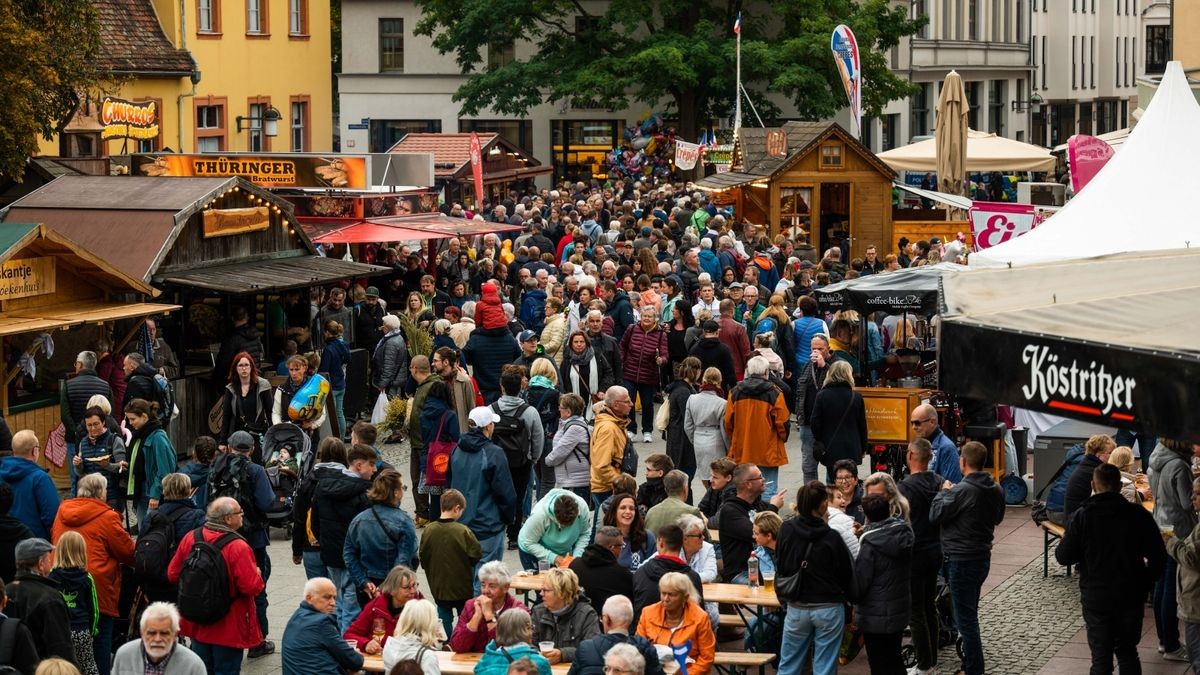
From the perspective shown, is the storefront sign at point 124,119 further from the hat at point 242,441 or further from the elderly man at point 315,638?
the elderly man at point 315,638

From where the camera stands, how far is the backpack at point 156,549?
11.8 m

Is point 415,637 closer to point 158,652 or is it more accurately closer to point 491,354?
point 158,652

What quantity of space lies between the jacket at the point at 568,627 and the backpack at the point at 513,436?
165 inches

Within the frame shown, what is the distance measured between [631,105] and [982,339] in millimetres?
50397

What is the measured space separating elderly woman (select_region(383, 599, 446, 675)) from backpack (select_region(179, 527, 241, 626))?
143cm

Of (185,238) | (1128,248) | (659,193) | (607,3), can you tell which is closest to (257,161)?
(185,238)

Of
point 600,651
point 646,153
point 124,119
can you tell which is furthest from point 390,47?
point 600,651

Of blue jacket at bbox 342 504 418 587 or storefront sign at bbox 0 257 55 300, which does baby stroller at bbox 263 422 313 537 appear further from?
storefront sign at bbox 0 257 55 300

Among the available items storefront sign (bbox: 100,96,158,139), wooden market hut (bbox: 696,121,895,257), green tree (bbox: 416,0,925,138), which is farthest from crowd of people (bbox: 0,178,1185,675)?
green tree (bbox: 416,0,925,138)

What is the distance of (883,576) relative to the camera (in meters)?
11.3

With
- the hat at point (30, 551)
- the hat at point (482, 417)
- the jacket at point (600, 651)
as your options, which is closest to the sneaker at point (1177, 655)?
the jacket at point (600, 651)

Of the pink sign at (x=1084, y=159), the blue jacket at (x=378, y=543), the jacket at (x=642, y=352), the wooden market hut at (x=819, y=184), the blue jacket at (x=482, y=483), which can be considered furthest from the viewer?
the wooden market hut at (x=819, y=184)

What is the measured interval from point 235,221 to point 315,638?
11.2 meters

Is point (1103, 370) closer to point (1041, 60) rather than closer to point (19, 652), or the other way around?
point (19, 652)
